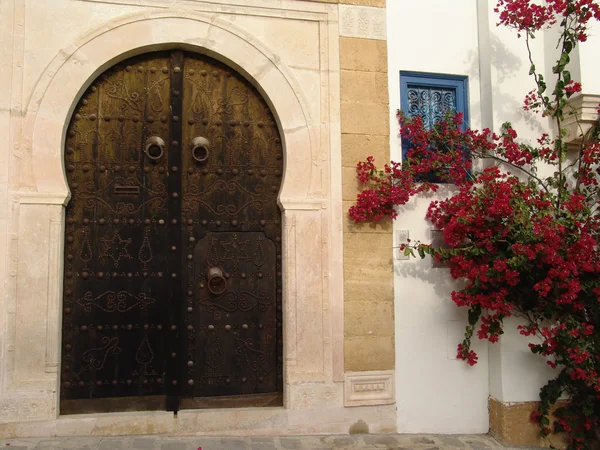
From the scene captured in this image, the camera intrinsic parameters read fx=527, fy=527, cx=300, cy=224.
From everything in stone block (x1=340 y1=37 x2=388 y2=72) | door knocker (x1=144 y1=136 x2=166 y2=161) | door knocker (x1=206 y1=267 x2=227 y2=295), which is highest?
stone block (x1=340 y1=37 x2=388 y2=72)

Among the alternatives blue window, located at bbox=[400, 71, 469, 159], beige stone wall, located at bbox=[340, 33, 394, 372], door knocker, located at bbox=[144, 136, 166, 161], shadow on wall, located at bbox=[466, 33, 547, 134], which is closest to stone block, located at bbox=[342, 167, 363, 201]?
beige stone wall, located at bbox=[340, 33, 394, 372]

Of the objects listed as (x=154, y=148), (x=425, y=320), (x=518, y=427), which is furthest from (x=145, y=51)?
(x=518, y=427)

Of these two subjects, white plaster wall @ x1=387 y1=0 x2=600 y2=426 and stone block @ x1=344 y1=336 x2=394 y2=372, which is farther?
white plaster wall @ x1=387 y1=0 x2=600 y2=426

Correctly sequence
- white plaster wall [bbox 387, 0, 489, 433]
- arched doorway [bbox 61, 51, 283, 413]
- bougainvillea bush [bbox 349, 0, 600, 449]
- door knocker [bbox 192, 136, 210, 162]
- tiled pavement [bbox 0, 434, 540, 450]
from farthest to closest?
1. white plaster wall [bbox 387, 0, 489, 433]
2. door knocker [bbox 192, 136, 210, 162]
3. arched doorway [bbox 61, 51, 283, 413]
4. bougainvillea bush [bbox 349, 0, 600, 449]
5. tiled pavement [bbox 0, 434, 540, 450]

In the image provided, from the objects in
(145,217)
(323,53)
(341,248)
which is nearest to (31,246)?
(145,217)

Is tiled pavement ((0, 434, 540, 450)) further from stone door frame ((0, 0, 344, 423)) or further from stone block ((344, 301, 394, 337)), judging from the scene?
stone block ((344, 301, 394, 337))

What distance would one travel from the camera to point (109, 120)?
385 cm

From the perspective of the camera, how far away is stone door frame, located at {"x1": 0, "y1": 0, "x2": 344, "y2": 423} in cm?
348

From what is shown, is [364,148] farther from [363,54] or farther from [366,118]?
[363,54]

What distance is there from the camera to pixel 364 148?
402 cm

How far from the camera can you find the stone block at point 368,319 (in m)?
3.91

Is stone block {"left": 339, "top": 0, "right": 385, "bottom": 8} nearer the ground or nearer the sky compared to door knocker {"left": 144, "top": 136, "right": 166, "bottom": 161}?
nearer the sky

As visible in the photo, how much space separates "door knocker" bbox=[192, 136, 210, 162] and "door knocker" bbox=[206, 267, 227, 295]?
82 centimetres

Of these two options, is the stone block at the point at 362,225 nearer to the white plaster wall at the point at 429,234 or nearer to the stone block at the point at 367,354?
the white plaster wall at the point at 429,234
